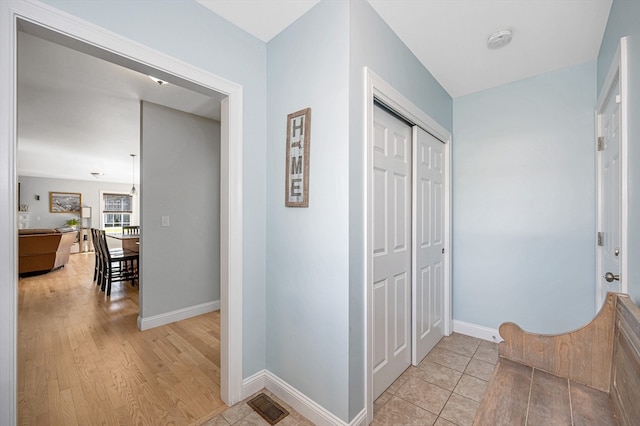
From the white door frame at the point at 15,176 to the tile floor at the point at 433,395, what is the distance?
0.30 m

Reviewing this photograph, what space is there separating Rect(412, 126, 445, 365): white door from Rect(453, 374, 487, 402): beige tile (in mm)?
351

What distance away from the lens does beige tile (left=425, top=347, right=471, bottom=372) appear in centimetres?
225

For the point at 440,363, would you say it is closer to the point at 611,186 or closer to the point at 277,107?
the point at 611,186

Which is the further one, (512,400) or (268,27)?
(268,27)

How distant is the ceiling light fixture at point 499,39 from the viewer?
190cm

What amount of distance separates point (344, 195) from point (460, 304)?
2.23 m

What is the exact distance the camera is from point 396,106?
A: 1.91 meters

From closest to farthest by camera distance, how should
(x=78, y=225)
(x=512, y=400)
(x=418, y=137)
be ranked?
(x=512, y=400)
(x=418, y=137)
(x=78, y=225)

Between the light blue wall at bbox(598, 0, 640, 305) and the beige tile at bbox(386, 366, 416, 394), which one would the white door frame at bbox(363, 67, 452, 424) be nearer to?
the beige tile at bbox(386, 366, 416, 394)

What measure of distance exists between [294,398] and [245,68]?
88.2 inches

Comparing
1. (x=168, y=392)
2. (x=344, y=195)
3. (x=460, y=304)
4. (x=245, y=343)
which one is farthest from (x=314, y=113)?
(x=460, y=304)

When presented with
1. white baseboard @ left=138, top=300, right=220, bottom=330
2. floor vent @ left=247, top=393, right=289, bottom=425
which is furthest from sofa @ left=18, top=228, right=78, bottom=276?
floor vent @ left=247, top=393, right=289, bottom=425

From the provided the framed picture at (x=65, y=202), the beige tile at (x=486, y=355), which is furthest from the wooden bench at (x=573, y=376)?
the framed picture at (x=65, y=202)

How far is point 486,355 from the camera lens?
7.89 feet
